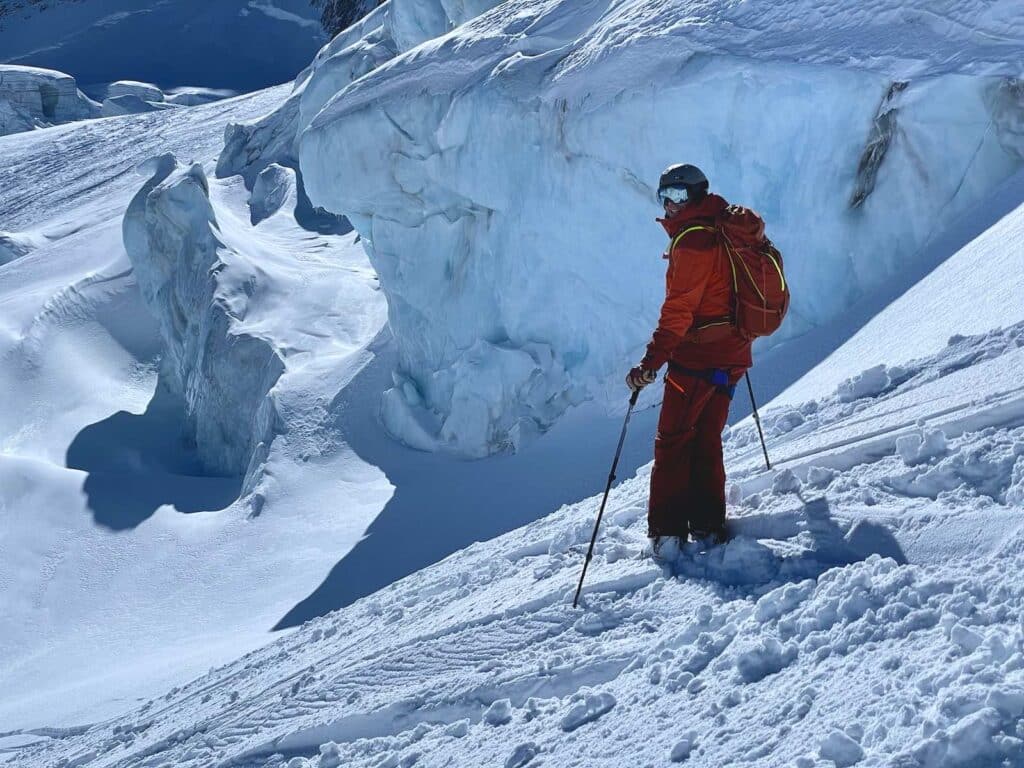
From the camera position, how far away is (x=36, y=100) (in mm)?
35562

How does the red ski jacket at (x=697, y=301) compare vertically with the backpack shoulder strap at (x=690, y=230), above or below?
below

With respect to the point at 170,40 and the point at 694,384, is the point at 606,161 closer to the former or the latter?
the point at 694,384

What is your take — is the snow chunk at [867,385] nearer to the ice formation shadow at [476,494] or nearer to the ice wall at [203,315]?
the ice formation shadow at [476,494]

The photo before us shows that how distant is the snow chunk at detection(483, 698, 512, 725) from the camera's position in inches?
133

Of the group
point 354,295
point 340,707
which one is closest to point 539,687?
point 340,707

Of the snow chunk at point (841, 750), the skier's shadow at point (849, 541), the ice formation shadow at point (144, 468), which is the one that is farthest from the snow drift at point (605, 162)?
the snow chunk at point (841, 750)

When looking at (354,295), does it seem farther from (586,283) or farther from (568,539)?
(568,539)

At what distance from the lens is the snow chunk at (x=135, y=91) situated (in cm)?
3912

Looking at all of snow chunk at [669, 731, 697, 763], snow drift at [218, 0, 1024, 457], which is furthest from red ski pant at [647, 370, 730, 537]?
snow drift at [218, 0, 1024, 457]

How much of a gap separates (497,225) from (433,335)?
1389 mm

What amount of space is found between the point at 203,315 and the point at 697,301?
443 inches

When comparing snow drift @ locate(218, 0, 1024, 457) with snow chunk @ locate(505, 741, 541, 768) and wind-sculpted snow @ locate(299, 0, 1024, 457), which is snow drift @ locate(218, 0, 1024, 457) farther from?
snow chunk @ locate(505, 741, 541, 768)

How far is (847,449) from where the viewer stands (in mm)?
4176

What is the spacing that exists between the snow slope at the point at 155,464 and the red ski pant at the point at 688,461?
3953 millimetres
